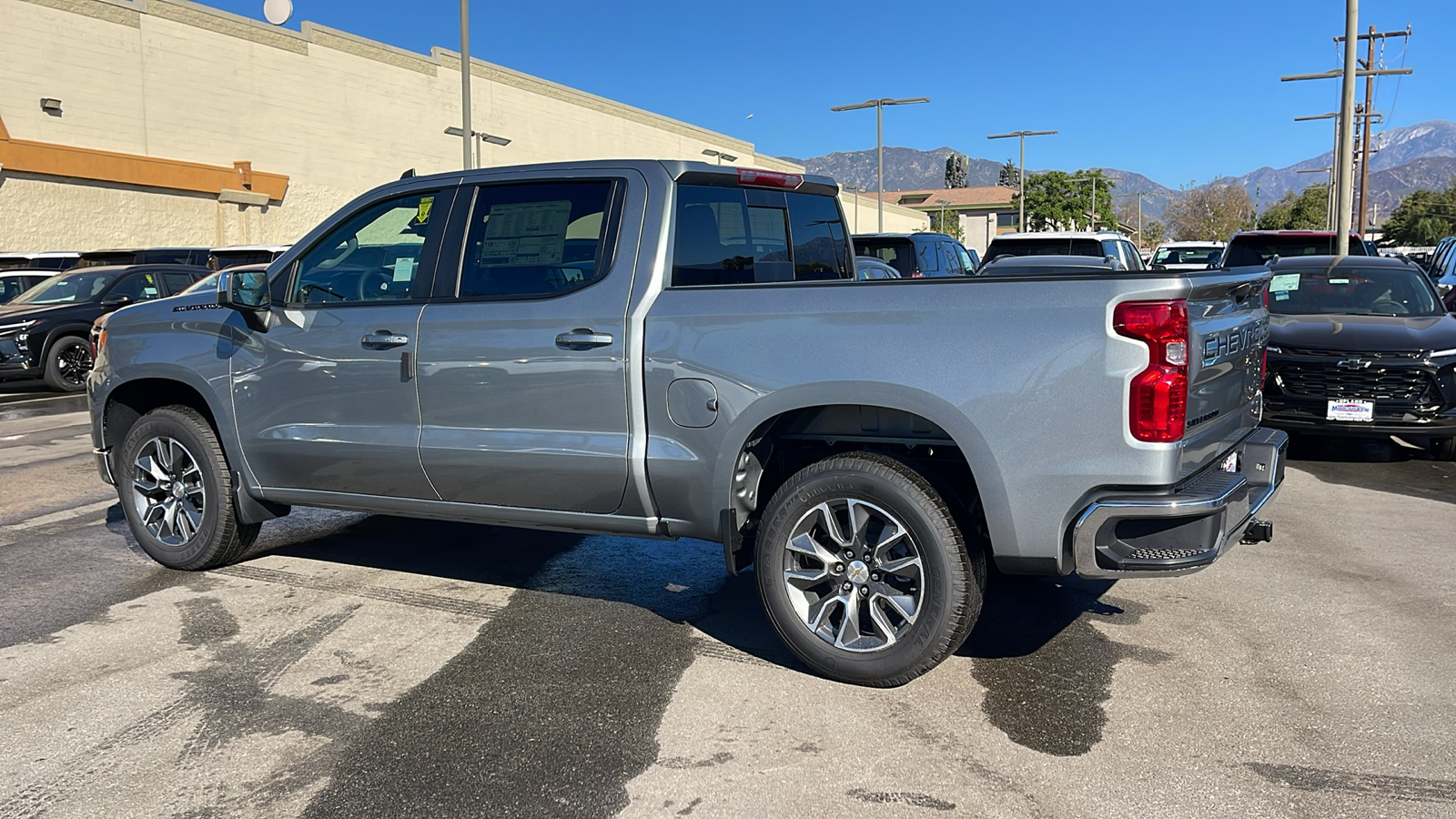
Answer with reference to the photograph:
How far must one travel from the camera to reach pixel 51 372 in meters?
15.5

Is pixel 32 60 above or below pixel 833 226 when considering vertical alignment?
above

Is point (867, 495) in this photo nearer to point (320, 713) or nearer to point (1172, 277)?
point (1172, 277)

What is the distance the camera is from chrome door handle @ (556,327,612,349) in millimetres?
4770

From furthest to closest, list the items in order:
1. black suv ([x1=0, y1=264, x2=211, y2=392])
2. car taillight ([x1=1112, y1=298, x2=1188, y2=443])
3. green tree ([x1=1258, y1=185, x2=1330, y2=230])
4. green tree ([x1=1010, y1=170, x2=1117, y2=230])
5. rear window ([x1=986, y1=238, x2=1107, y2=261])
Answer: green tree ([x1=1010, y1=170, x2=1117, y2=230]) → green tree ([x1=1258, y1=185, x2=1330, y2=230]) → rear window ([x1=986, y1=238, x2=1107, y2=261]) → black suv ([x1=0, y1=264, x2=211, y2=392]) → car taillight ([x1=1112, y1=298, x2=1188, y2=443])

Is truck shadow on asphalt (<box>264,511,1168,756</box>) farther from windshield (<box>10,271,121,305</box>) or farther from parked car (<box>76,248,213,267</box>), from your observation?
parked car (<box>76,248,213,267</box>)

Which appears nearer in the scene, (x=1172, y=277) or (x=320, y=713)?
(x=1172, y=277)

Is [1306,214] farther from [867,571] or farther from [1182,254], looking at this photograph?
[867,571]

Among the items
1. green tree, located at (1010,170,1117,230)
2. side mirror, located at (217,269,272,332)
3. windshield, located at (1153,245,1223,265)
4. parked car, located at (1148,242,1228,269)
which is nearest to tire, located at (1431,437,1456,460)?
side mirror, located at (217,269,272,332)

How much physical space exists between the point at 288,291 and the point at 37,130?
28983mm

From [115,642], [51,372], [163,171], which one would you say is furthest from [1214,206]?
[115,642]

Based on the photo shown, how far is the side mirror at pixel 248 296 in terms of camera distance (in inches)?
219

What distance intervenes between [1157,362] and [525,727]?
2.49 meters

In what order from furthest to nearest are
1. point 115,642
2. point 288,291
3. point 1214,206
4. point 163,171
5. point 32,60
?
point 1214,206 → point 163,171 → point 32,60 → point 288,291 → point 115,642

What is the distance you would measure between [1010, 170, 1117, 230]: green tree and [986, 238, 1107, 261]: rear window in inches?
3239
